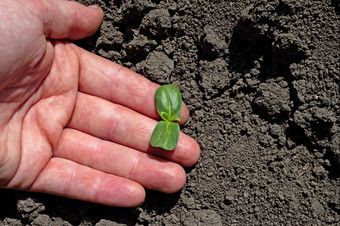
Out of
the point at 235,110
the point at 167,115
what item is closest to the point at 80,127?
the point at 167,115

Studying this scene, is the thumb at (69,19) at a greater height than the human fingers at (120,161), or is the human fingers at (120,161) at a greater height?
the thumb at (69,19)

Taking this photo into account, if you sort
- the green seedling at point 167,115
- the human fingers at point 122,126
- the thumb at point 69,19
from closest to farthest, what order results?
the thumb at point 69,19 < the green seedling at point 167,115 < the human fingers at point 122,126

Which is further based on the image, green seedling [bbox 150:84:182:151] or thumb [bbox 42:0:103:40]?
green seedling [bbox 150:84:182:151]

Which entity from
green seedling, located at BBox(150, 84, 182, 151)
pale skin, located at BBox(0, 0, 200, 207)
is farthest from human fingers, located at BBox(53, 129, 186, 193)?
green seedling, located at BBox(150, 84, 182, 151)

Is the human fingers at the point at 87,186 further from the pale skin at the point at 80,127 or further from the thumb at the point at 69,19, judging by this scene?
the thumb at the point at 69,19

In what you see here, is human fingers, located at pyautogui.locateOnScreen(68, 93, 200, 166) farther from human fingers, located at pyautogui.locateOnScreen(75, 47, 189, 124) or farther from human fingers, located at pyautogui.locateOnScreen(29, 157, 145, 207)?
human fingers, located at pyautogui.locateOnScreen(29, 157, 145, 207)

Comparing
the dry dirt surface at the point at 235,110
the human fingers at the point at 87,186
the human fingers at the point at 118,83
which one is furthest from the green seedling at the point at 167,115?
the human fingers at the point at 87,186

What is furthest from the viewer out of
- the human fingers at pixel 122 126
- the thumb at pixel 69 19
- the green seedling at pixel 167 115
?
the human fingers at pixel 122 126
